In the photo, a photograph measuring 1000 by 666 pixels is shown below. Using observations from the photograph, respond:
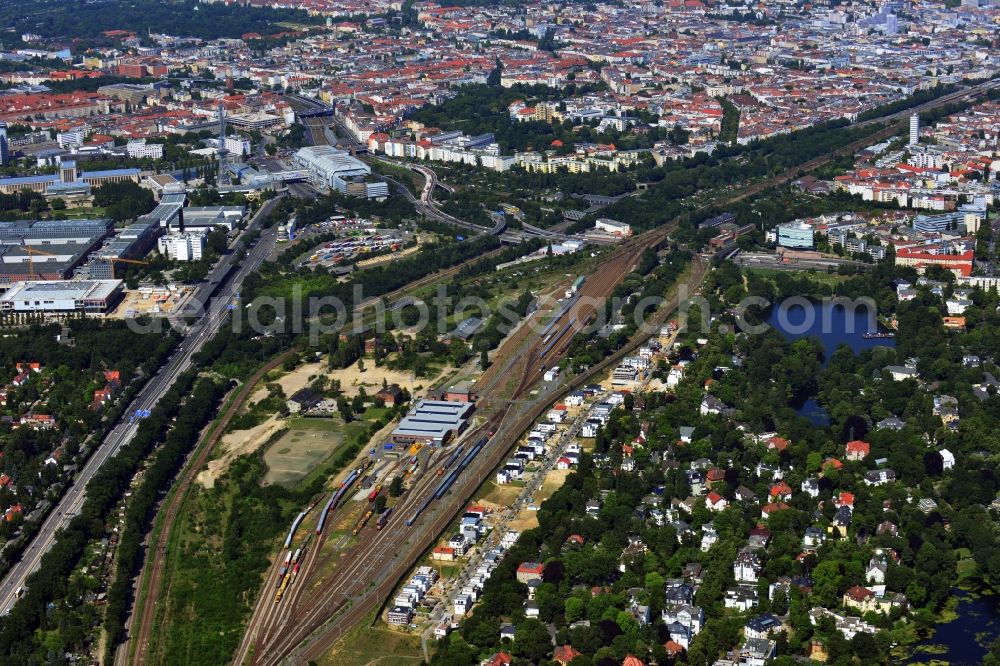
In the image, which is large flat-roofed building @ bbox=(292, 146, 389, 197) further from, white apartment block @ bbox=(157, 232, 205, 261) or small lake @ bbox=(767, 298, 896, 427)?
small lake @ bbox=(767, 298, 896, 427)

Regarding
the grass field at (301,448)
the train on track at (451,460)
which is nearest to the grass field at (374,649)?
the train on track at (451,460)

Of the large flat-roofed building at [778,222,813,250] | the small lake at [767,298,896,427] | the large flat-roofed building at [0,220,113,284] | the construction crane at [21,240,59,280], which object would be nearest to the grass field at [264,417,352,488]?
the small lake at [767,298,896,427]

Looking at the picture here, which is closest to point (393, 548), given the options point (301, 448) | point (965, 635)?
point (301, 448)

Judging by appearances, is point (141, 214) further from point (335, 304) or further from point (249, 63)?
point (249, 63)

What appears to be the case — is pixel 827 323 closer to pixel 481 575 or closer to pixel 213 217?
pixel 481 575

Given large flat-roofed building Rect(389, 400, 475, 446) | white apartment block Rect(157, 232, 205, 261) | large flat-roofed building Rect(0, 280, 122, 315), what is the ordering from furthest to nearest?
white apartment block Rect(157, 232, 205, 261) < large flat-roofed building Rect(0, 280, 122, 315) < large flat-roofed building Rect(389, 400, 475, 446)
